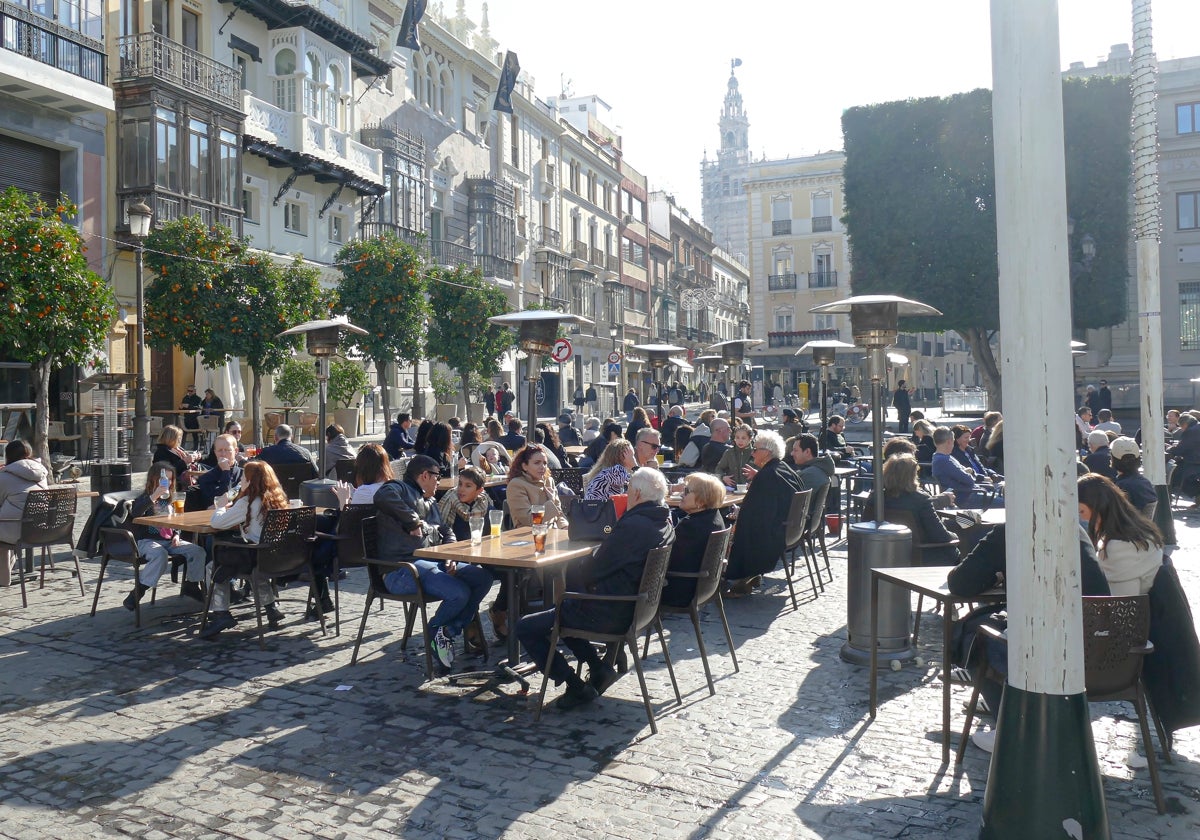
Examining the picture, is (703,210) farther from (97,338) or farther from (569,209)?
(97,338)

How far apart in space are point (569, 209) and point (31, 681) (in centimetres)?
4317

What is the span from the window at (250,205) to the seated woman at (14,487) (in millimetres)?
18630

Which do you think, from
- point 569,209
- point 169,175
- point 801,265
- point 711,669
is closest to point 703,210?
point 801,265

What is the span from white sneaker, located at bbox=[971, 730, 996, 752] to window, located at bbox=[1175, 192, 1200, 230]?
38.2m

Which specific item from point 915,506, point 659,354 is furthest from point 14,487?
point 659,354

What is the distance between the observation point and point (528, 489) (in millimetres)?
7562

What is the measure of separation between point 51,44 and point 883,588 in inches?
776

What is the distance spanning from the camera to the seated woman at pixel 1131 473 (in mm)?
8633

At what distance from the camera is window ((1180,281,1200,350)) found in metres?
36.4

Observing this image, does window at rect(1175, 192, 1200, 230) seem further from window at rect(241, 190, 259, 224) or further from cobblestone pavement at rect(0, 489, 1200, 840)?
cobblestone pavement at rect(0, 489, 1200, 840)

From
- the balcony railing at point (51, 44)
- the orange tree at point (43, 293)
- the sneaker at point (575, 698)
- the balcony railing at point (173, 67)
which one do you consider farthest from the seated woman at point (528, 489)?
the balcony railing at point (173, 67)

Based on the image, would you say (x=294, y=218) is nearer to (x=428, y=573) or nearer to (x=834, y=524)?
(x=834, y=524)

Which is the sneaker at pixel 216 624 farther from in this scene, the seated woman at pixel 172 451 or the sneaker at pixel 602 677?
the seated woman at pixel 172 451

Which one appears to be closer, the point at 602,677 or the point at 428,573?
the point at 602,677
